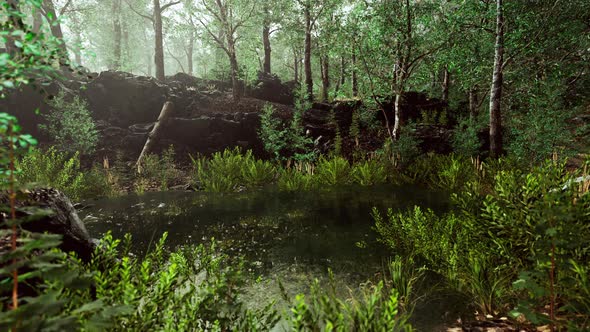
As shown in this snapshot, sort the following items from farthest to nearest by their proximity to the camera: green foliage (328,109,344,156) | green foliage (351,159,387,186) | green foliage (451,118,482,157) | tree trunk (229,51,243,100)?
tree trunk (229,51,243,100) < green foliage (328,109,344,156) < green foliage (451,118,482,157) < green foliage (351,159,387,186)

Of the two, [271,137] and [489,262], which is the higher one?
[271,137]

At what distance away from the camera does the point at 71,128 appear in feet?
36.8

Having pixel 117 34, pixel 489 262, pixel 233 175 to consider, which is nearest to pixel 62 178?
pixel 233 175

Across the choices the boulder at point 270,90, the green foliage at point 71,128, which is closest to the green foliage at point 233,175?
the green foliage at point 71,128

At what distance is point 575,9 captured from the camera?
955 cm

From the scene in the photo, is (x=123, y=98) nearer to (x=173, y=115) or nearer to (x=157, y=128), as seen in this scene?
(x=173, y=115)

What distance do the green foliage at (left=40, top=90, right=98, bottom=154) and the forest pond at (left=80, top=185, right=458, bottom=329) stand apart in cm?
479

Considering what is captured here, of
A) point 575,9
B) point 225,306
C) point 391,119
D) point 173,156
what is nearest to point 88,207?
point 173,156

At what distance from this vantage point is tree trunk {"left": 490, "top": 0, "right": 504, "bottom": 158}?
829 cm

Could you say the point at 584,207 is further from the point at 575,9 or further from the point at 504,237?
the point at 575,9

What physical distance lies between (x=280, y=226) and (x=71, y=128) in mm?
10569

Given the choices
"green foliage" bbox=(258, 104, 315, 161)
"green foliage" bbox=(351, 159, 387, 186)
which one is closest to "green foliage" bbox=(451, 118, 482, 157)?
"green foliage" bbox=(351, 159, 387, 186)

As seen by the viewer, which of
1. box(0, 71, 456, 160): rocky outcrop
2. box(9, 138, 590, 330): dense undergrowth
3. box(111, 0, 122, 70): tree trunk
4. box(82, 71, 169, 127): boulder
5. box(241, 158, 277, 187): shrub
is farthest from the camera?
box(111, 0, 122, 70): tree trunk

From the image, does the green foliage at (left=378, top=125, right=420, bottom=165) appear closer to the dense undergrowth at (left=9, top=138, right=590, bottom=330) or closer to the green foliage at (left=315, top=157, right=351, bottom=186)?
the green foliage at (left=315, top=157, right=351, bottom=186)
